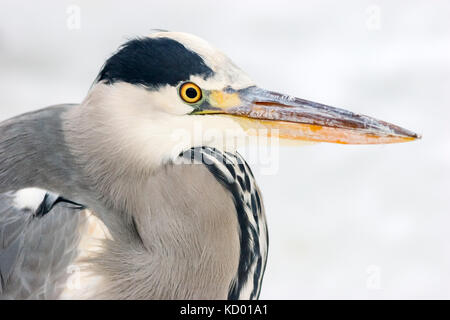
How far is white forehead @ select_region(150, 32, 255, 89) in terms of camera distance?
106 cm

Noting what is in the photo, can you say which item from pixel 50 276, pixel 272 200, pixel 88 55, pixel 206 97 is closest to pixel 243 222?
pixel 206 97

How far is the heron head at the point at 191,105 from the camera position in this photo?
1050 millimetres

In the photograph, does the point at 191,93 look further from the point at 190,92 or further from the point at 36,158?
the point at 36,158

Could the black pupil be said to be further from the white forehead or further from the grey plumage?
the grey plumage

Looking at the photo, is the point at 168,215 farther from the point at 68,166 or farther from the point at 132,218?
the point at 68,166

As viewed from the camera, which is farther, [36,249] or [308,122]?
[308,122]

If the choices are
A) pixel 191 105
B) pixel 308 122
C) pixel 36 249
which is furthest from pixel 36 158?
pixel 308 122

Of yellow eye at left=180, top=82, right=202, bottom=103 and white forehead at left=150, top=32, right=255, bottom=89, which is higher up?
white forehead at left=150, top=32, right=255, bottom=89

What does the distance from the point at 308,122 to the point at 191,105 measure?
9.2 inches

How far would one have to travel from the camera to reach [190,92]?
1065 millimetres

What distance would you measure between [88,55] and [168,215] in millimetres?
2812

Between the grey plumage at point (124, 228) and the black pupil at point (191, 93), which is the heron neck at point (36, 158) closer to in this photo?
the grey plumage at point (124, 228)

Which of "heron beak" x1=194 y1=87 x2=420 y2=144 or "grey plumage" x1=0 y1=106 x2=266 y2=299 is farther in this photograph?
"heron beak" x1=194 y1=87 x2=420 y2=144

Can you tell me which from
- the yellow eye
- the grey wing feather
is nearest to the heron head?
the yellow eye
